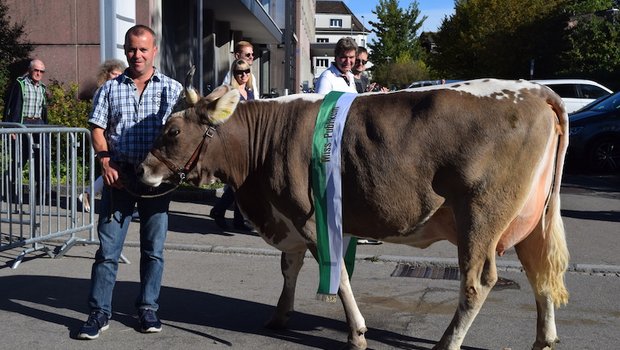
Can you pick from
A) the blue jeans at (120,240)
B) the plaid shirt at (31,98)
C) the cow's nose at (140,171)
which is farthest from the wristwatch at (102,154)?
the plaid shirt at (31,98)

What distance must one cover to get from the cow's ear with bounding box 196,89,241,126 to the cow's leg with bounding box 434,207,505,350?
1.55 m

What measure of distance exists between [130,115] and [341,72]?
145 inches

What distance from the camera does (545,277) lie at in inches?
206

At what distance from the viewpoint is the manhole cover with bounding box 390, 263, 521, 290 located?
742 centimetres

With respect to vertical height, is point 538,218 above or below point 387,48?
below

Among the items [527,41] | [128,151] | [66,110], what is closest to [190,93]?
[128,151]

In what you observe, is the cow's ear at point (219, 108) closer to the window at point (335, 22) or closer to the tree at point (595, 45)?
the tree at point (595, 45)

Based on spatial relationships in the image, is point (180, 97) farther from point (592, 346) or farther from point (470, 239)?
point (592, 346)

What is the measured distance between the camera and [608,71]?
116 ft

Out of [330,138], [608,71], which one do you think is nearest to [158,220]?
[330,138]

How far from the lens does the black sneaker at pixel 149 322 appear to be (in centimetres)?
577

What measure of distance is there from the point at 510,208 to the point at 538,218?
0.38m

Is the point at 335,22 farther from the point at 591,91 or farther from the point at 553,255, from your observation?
the point at 553,255

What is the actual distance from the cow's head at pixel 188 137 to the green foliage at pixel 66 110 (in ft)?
27.8
